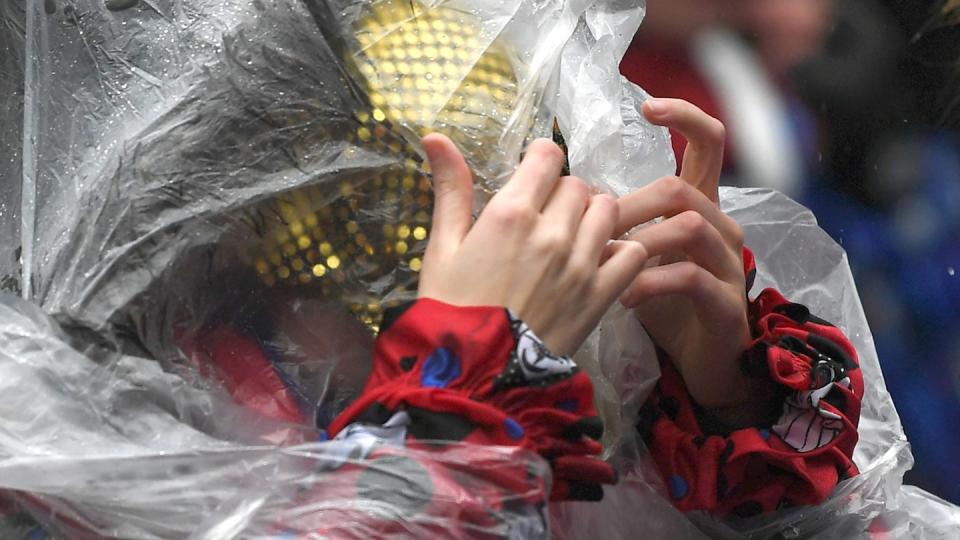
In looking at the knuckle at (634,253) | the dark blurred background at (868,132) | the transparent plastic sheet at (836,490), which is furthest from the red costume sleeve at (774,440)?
the dark blurred background at (868,132)

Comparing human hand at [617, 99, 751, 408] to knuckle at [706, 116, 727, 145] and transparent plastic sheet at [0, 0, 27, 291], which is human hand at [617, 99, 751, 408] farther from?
transparent plastic sheet at [0, 0, 27, 291]

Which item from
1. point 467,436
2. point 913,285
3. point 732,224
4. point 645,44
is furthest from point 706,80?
point 467,436

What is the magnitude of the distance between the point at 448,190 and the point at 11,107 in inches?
10.5

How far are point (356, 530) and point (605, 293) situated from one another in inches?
7.2

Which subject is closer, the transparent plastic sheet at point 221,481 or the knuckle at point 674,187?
the transparent plastic sheet at point 221,481

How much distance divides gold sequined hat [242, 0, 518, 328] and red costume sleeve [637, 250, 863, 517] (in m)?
0.19

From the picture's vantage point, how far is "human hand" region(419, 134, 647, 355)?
20.6 inches

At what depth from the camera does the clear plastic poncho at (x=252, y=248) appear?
0.47 metres

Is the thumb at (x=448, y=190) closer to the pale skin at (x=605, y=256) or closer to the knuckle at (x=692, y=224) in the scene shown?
the pale skin at (x=605, y=256)

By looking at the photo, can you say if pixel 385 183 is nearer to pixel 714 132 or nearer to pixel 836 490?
pixel 714 132

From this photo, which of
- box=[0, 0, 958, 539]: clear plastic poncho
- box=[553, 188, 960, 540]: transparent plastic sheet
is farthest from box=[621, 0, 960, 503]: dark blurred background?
box=[0, 0, 958, 539]: clear plastic poncho

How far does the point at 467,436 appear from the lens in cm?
48

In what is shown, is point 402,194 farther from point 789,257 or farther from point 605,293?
point 789,257

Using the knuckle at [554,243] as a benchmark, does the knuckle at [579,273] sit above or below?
below
